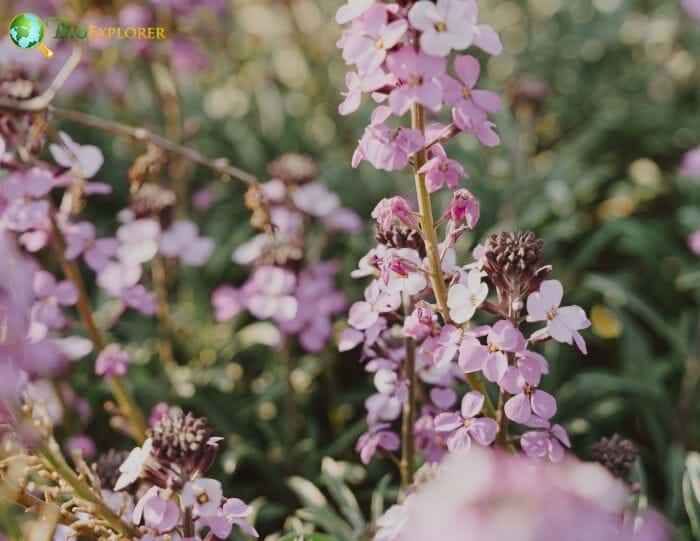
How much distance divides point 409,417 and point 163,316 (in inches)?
45.2

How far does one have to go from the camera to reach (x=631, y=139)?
3881 mm

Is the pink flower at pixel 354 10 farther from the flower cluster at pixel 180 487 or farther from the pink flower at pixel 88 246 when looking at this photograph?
the pink flower at pixel 88 246

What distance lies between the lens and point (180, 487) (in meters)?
1.47

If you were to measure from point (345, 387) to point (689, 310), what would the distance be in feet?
4.31

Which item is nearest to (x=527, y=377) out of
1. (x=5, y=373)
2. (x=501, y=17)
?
(x=5, y=373)

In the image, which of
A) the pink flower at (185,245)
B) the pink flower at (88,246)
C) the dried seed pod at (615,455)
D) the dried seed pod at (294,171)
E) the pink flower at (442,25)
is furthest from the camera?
the dried seed pod at (294,171)

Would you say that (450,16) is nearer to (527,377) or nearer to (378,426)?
(527,377)

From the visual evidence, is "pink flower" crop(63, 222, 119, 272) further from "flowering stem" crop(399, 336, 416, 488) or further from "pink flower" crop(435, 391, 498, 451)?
"pink flower" crop(435, 391, 498, 451)

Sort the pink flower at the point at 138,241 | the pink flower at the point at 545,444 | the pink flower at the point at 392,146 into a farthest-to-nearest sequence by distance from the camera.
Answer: the pink flower at the point at 138,241 < the pink flower at the point at 545,444 < the pink flower at the point at 392,146

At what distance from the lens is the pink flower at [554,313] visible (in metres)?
1.41

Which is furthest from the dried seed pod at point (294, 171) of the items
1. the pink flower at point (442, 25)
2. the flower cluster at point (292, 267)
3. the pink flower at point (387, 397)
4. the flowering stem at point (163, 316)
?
the pink flower at point (442, 25)

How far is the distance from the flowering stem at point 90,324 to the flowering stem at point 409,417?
78cm

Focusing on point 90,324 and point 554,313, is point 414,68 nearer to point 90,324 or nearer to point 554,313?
point 554,313

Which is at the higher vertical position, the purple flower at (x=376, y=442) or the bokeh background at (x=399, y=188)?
the bokeh background at (x=399, y=188)
